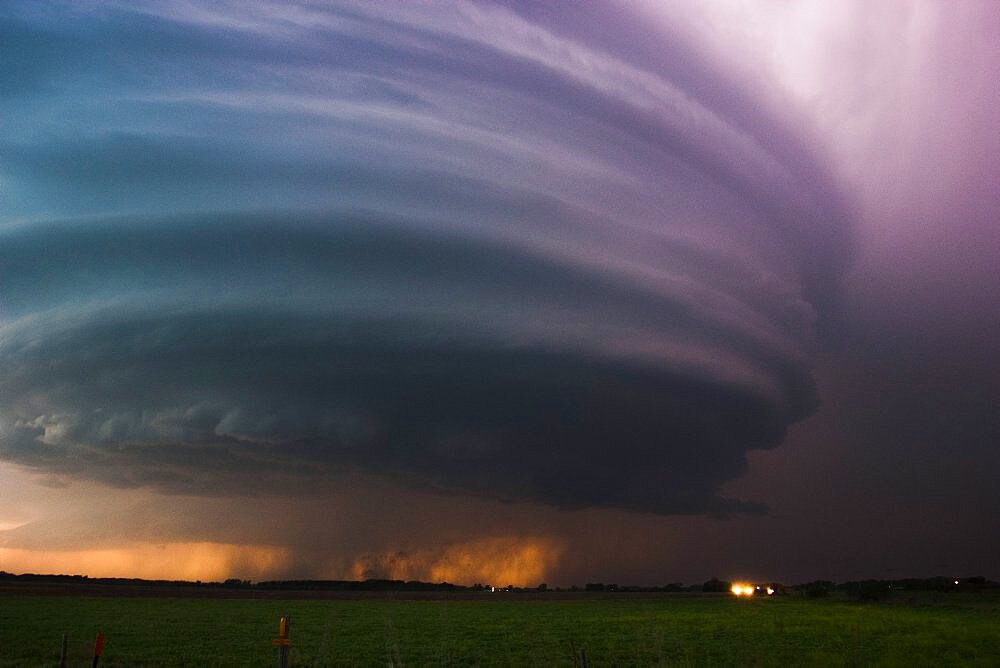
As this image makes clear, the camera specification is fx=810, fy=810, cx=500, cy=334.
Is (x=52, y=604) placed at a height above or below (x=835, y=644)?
above

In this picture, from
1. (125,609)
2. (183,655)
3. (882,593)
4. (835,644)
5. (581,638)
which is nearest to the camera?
(183,655)

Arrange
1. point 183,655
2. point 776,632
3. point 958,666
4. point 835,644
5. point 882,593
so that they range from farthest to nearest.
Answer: point 882,593 → point 776,632 → point 835,644 → point 183,655 → point 958,666

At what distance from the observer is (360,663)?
39.8m

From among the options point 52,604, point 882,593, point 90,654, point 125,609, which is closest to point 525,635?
point 90,654

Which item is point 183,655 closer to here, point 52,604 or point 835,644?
point 835,644

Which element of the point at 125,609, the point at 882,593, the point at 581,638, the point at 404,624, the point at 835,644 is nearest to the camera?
the point at 835,644

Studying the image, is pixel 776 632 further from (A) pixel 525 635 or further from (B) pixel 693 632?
(A) pixel 525 635

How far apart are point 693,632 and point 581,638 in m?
10.7

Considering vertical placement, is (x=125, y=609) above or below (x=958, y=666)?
above

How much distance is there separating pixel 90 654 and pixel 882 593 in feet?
473

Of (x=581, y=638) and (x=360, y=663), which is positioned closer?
(x=360, y=663)

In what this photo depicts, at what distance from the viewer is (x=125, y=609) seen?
8600 cm

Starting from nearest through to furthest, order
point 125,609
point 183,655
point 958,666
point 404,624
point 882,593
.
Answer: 1. point 958,666
2. point 183,655
3. point 404,624
4. point 125,609
5. point 882,593

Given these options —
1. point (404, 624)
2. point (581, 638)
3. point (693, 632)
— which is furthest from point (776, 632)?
point (404, 624)
